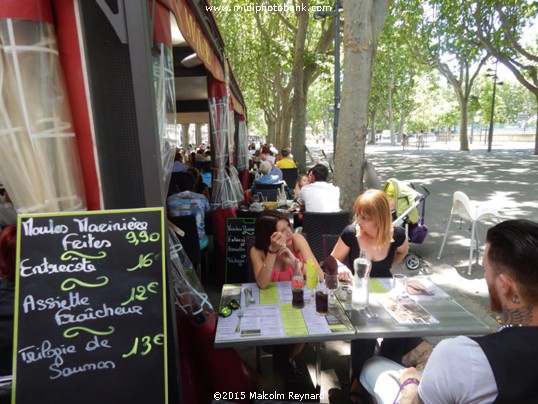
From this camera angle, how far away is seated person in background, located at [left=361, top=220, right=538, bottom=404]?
126 centimetres

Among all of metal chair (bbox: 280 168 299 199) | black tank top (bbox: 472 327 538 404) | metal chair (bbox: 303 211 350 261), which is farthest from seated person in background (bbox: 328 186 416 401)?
metal chair (bbox: 280 168 299 199)

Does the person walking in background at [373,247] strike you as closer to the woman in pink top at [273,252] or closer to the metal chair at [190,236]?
the woman in pink top at [273,252]

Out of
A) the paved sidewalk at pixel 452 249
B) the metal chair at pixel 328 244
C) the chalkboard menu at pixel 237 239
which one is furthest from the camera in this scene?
the chalkboard menu at pixel 237 239

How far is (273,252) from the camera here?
2824mm

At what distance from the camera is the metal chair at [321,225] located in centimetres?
457

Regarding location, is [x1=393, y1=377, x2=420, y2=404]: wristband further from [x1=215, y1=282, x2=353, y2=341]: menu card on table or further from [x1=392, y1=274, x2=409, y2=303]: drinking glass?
[x1=392, y1=274, x2=409, y2=303]: drinking glass

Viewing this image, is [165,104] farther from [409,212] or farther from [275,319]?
[409,212]

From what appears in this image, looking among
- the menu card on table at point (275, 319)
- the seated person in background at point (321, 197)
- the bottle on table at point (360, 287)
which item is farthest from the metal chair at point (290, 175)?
the bottle on table at point (360, 287)

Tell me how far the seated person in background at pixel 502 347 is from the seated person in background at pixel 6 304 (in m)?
2.06

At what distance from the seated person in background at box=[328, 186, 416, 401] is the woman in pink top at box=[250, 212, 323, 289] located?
1.36 ft

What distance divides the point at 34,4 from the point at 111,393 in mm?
2021

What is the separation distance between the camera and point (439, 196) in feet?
34.3

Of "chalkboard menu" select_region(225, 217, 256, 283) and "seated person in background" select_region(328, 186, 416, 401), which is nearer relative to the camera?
"seated person in background" select_region(328, 186, 416, 401)

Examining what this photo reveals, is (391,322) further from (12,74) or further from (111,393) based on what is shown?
(12,74)
